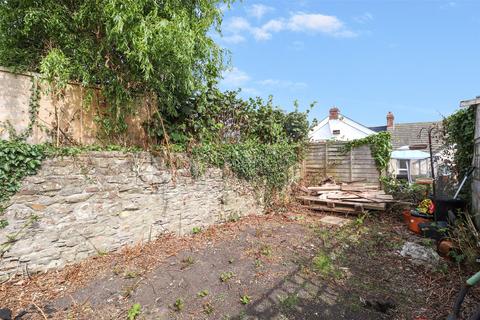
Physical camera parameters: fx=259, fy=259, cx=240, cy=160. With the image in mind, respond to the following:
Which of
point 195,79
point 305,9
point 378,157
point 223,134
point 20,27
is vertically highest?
point 305,9

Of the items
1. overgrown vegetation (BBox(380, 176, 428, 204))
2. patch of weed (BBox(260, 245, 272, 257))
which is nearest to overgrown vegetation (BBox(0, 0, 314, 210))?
patch of weed (BBox(260, 245, 272, 257))

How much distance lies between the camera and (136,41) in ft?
13.4

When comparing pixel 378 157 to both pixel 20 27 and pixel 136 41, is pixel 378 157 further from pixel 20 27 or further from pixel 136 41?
pixel 20 27

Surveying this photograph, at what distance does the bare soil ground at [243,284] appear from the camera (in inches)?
119

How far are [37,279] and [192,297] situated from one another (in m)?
2.15

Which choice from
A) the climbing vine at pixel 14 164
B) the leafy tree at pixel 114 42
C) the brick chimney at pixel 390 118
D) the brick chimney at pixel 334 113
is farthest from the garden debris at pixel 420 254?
the brick chimney at pixel 390 118

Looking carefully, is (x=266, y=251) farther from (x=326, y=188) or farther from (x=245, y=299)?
(x=326, y=188)

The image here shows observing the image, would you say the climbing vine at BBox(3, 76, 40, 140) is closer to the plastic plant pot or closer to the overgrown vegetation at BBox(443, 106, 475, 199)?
the plastic plant pot

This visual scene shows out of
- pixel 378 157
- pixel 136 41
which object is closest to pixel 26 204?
pixel 136 41

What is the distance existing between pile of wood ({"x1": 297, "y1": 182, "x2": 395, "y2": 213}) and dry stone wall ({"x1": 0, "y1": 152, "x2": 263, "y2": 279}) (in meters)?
3.74

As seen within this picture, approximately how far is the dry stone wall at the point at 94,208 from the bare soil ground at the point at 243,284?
261mm

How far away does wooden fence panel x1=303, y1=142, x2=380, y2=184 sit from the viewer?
343 inches

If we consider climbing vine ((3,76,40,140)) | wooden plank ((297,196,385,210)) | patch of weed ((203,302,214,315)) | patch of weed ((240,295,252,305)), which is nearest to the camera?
patch of weed ((203,302,214,315))

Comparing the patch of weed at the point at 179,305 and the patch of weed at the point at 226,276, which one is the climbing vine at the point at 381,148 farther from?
the patch of weed at the point at 179,305
